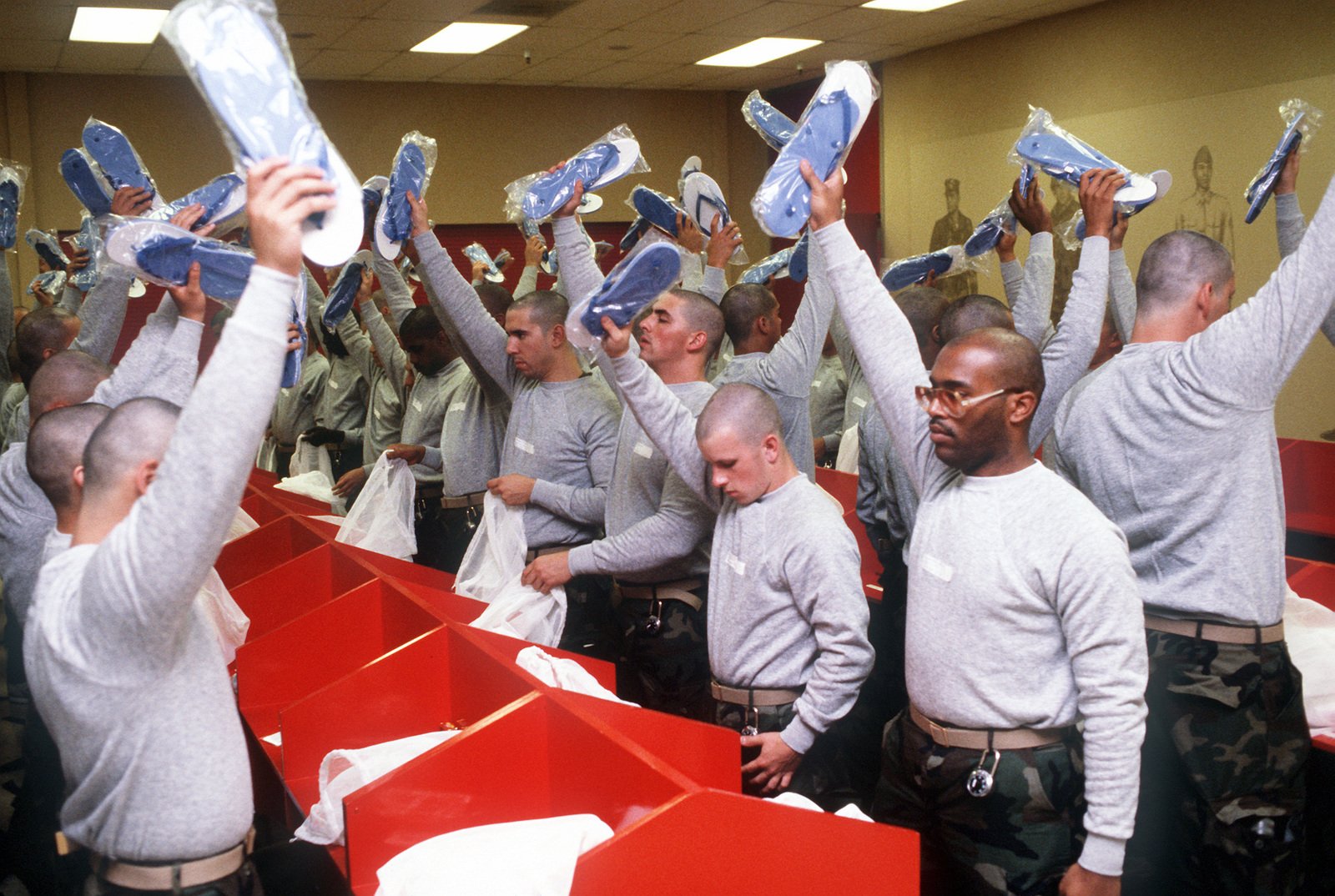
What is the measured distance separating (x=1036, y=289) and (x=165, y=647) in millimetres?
2497

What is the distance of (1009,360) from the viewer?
1.96 meters

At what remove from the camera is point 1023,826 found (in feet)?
6.38

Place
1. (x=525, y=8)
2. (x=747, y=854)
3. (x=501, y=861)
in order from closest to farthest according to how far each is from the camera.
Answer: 1. (x=747, y=854)
2. (x=501, y=861)
3. (x=525, y=8)

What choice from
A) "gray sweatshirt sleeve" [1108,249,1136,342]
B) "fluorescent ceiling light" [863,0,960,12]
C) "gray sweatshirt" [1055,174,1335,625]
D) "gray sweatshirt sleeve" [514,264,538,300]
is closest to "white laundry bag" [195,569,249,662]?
"gray sweatshirt" [1055,174,1335,625]

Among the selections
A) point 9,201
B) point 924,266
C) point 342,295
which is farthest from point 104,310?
point 924,266

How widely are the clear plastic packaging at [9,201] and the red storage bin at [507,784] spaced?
3183 millimetres

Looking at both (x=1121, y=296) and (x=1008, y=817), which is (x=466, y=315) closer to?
(x=1121, y=296)

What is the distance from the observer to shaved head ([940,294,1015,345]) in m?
3.22

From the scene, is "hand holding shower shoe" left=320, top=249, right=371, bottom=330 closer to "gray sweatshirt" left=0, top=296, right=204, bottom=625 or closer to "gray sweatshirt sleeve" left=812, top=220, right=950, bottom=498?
"gray sweatshirt" left=0, top=296, right=204, bottom=625

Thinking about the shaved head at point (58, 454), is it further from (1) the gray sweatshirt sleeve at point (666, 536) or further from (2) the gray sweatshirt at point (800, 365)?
(2) the gray sweatshirt at point (800, 365)

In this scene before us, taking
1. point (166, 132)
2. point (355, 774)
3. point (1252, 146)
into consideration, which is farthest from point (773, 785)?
point (166, 132)

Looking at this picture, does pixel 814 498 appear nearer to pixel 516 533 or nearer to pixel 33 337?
pixel 516 533

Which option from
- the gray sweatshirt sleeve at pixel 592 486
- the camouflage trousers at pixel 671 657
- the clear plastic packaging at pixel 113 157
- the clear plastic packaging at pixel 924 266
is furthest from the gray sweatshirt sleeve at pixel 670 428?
the clear plastic packaging at pixel 113 157

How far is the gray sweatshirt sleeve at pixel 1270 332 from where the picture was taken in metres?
2.14
